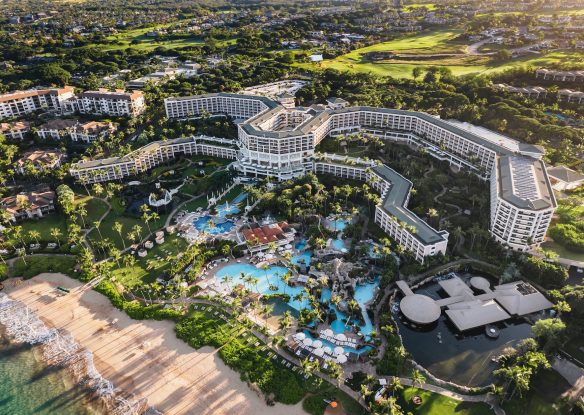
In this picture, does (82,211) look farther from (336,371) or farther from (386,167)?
(386,167)

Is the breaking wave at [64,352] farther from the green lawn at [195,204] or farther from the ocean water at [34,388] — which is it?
the green lawn at [195,204]

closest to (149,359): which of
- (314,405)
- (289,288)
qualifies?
(289,288)

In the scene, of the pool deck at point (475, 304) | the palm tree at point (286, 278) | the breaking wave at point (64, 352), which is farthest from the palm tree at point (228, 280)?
the pool deck at point (475, 304)

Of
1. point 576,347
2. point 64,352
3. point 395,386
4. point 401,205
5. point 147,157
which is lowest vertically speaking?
point 64,352

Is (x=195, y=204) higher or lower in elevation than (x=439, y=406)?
higher

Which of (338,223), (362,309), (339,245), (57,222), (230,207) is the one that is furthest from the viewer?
(230,207)

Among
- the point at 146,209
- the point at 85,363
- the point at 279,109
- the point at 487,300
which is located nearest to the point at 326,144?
the point at 279,109

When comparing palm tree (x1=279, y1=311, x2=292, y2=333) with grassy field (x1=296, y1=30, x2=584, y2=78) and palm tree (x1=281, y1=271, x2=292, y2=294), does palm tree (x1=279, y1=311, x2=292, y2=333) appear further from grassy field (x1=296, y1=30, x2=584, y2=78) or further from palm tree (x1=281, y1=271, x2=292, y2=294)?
grassy field (x1=296, y1=30, x2=584, y2=78)
